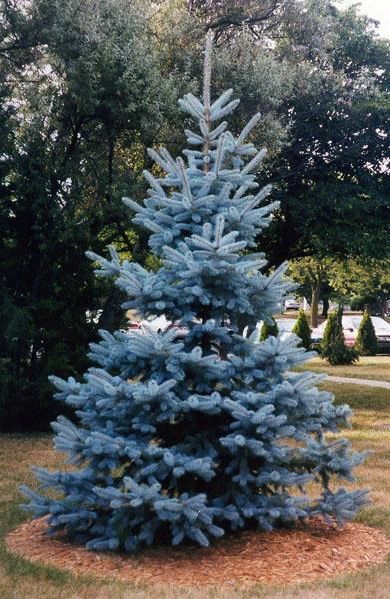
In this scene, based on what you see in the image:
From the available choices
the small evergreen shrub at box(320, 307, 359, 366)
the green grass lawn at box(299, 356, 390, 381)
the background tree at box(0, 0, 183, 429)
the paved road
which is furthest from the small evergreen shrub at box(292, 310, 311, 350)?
the background tree at box(0, 0, 183, 429)

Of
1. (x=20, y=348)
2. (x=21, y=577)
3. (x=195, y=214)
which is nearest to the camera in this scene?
(x=21, y=577)

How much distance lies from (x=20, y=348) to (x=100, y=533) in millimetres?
6439

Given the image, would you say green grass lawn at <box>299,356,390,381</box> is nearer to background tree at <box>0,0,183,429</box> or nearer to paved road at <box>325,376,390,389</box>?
paved road at <box>325,376,390,389</box>

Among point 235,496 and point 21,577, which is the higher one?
point 235,496

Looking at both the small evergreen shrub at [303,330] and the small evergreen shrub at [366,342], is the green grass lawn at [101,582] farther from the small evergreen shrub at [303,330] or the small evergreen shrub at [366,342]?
the small evergreen shrub at [366,342]

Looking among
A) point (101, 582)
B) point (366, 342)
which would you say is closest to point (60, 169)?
point (101, 582)

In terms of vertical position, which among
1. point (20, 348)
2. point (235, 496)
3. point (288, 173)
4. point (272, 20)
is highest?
point (272, 20)

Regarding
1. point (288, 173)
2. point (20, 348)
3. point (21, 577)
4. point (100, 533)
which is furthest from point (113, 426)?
point (288, 173)

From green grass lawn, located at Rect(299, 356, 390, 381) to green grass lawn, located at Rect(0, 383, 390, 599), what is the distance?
10406mm

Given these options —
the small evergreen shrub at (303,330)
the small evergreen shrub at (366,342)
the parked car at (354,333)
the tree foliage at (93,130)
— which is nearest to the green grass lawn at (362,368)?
the small evergreen shrub at (303,330)

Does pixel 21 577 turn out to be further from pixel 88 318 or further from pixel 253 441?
pixel 88 318

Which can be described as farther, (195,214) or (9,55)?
(9,55)

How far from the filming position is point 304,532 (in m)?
6.30

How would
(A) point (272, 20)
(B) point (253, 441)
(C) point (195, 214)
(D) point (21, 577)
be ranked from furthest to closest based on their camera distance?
(A) point (272, 20), (C) point (195, 214), (B) point (253, 441), (D) point (21, 577)
